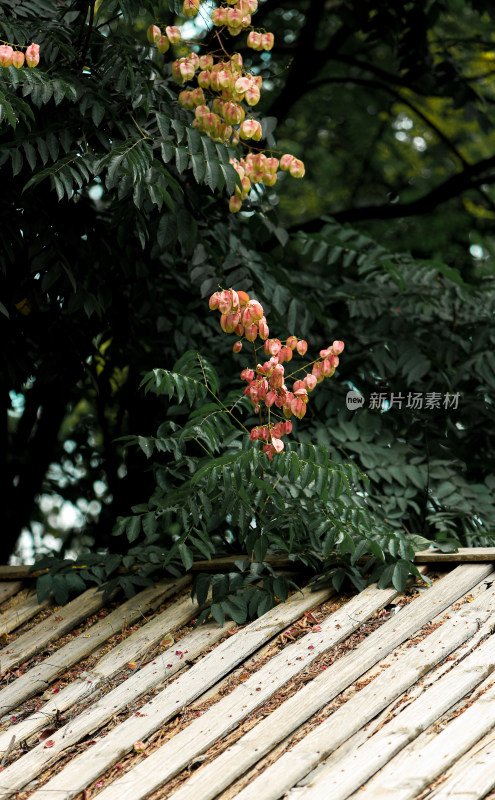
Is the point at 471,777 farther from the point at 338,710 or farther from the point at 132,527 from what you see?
the point at 132,527

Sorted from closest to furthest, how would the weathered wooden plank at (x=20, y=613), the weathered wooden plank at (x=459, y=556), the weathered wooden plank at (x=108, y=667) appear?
the weathered wooden plank at (x=108, y=667)
the weathered wooden plank at (x=459, y=556)
the weathered wooden plank at (x=20, y=613)

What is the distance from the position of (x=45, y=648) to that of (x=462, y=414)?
234cm

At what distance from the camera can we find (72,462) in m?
5.65

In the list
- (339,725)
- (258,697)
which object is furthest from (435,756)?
(258,697)

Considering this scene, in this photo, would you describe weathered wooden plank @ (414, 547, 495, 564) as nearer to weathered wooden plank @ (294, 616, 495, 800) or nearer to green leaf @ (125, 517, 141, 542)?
weathered wooden plank @ (294, 616, 495, 800)

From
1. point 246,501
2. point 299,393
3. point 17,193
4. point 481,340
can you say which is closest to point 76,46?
point 17,193

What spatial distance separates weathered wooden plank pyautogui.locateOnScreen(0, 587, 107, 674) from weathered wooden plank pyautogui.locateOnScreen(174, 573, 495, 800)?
1.11m

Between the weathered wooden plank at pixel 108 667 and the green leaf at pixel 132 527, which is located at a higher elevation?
the green leaf at pixel 132 527

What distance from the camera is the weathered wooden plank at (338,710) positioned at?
2066mm

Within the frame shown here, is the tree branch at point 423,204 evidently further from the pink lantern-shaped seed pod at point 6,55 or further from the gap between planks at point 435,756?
the gap between planks at point 435,756

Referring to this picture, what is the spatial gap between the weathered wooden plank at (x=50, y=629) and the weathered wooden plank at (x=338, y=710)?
1106 mm

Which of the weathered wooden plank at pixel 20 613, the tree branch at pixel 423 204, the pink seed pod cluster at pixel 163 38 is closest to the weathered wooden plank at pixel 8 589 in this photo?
the weathered wooden plank at pixel 20 613

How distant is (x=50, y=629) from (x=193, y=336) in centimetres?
167

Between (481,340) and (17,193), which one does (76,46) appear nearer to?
(17,193)
